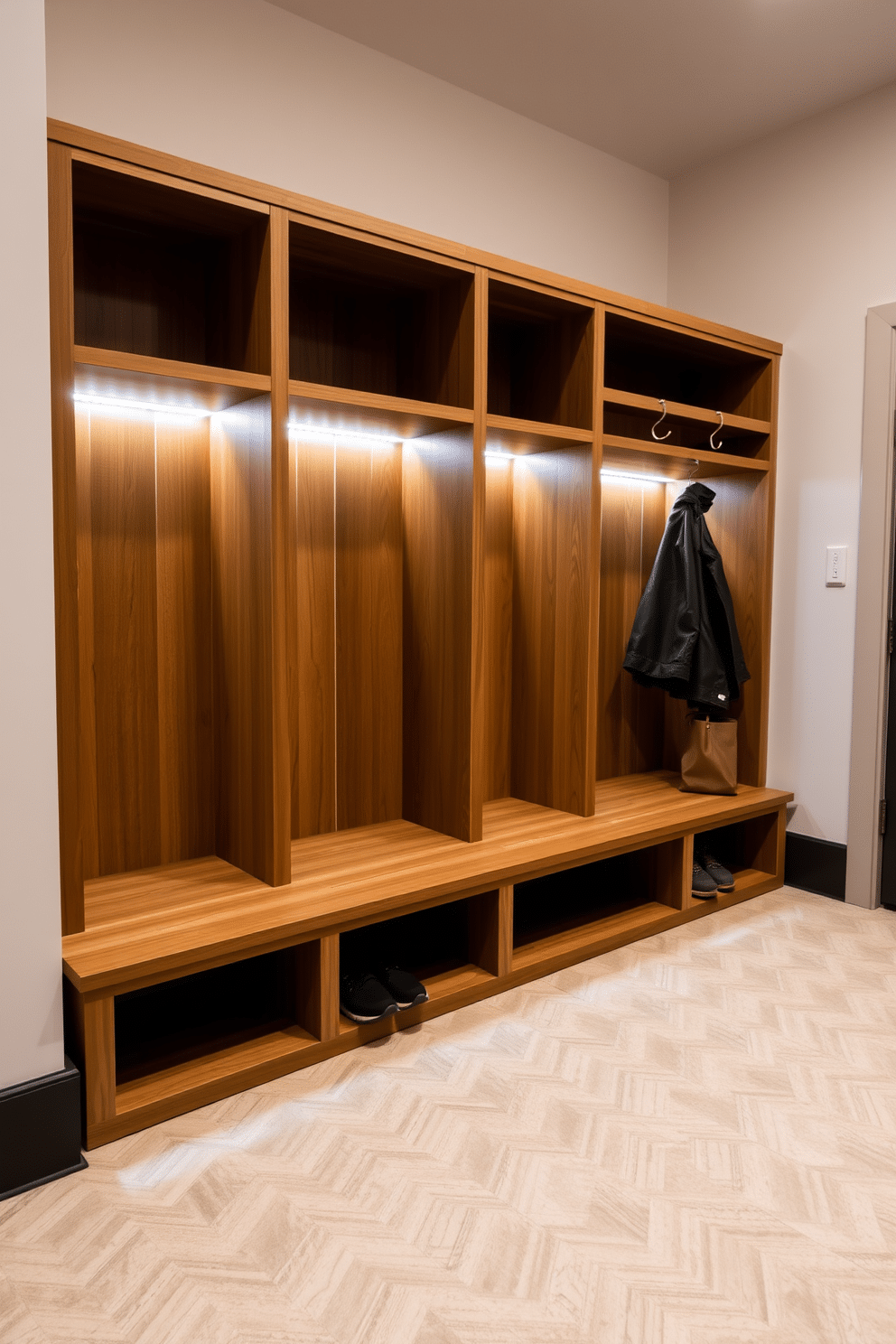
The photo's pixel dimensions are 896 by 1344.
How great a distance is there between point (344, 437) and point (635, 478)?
4.54 ft

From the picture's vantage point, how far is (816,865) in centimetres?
340

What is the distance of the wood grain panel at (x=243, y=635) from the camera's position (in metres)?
2.20

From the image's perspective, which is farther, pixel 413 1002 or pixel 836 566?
pixel 836 566

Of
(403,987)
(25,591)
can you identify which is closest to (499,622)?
(403,987)

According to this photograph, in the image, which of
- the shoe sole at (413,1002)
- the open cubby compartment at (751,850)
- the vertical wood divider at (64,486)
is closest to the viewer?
the vertical wood divider at (64,486)

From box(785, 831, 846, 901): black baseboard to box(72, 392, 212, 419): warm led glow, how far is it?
2.69m

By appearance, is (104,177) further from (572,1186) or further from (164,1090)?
(572,1186)

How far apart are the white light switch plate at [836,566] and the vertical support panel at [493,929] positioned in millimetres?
1787

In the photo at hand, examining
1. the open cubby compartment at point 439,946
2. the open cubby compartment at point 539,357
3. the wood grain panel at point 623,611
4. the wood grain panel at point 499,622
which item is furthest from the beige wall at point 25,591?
the wood grain panel at point 623,611

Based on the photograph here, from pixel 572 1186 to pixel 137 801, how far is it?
4.86 ft

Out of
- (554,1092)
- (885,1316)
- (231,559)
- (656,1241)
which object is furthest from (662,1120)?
(231,559)

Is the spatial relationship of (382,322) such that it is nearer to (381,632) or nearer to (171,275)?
(171,275)

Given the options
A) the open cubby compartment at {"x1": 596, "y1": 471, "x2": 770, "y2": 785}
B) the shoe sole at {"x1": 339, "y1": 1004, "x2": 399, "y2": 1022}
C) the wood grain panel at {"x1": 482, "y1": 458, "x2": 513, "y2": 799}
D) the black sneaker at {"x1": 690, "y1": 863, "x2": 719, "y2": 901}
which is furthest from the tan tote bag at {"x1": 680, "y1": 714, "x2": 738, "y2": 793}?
the shoe sole at {"x1": 339, "y1": 1004, "x2": 399, "y2": 1022}

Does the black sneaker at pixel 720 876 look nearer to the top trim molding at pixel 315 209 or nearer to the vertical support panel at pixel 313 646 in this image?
the vertical support panel at pixel 313 646
